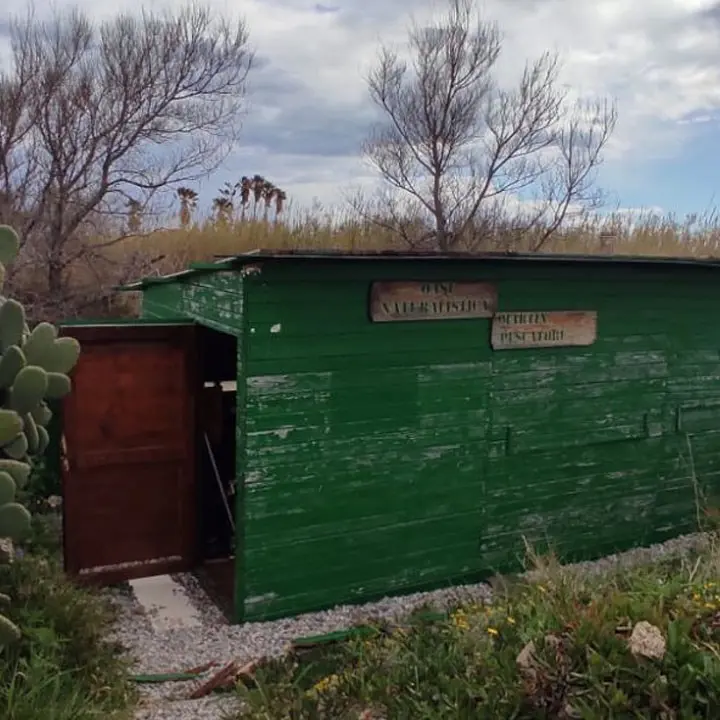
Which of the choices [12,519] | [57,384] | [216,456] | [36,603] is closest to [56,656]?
[36,603]

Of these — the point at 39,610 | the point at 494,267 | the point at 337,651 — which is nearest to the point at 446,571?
the point at 337,651

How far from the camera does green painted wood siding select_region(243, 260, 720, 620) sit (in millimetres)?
5473

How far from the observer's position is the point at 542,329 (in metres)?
6.43

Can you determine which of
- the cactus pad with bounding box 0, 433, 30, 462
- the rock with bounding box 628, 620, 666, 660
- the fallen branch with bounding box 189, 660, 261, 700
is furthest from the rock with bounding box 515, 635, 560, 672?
the cactus pad with bounding box 0, 433, 30, 462

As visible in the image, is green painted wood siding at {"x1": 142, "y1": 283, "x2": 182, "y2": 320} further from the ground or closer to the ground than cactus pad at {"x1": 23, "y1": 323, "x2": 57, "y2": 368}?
further from the ground

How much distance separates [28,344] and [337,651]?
264 cm

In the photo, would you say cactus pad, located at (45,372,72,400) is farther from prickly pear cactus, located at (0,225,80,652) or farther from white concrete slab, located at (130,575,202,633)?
white concrete slab, located at (130,575,202,633)

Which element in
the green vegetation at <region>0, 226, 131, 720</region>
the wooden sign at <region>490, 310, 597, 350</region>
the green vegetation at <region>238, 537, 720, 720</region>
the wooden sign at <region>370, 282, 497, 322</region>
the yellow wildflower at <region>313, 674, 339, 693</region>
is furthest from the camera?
the wooden sign at <region>490, 310, 597, 350</region>

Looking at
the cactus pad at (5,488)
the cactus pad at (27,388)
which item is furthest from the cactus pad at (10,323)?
the cactus pad at (5,488)

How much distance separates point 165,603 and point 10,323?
2441 millimetres

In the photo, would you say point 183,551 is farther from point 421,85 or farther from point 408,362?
point 421,85

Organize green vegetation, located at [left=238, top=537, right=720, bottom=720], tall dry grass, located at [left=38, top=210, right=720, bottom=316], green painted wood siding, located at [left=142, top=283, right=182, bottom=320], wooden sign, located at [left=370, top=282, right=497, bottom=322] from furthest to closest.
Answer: tall dry grass, located at [left=38, top=210, right=720, bottom=316] < green painted wood siding, located at [left=142, top=283, right=182, bottom=320] < wooden sign, located at [left=370, top=282, right=497, bottom=322] < green vegetation, located at [left=238, top=537, right=720, bottom=720]

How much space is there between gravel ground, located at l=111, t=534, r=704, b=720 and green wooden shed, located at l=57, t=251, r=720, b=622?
0.14 metres

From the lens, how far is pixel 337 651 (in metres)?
4.97
